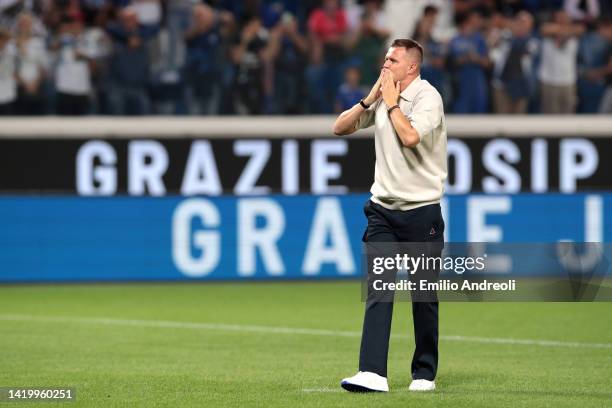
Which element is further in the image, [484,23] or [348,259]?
[484,23]

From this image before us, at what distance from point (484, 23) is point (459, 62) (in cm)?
88

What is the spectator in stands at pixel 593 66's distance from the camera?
19.5 metres

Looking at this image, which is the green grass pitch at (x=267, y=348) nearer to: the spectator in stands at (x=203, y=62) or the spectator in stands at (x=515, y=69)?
the spectator in stands at (x=203, y=62)

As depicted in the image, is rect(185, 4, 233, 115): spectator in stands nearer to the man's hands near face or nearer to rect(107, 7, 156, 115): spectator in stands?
rect(107, 7, 156, 115): spectator in stands

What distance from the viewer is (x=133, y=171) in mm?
18609

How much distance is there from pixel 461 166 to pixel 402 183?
10490 millimetres

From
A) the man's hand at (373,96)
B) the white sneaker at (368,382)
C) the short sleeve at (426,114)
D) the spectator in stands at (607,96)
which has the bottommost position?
the white sneaker at (368,382)

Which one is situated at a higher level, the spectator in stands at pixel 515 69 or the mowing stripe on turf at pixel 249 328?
the spectator in stands at pixel 515 69

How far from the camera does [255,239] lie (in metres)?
18.1

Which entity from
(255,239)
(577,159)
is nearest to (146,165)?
(255,239)

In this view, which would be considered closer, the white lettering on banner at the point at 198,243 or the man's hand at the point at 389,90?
the man's hand at the point at 389,90

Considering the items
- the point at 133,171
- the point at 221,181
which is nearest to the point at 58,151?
the point at 133,171

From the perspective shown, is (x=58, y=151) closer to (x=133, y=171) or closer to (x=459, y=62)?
(x=133, y=171)

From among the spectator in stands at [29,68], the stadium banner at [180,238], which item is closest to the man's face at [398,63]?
the stadium banner at [180,238]
